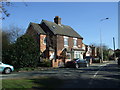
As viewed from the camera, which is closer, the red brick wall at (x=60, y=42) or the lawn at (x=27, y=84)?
the lawn at (x=27, y=84)

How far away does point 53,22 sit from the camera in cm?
4194

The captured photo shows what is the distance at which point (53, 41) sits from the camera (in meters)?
36.1

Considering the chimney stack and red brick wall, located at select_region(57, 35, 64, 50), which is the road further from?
the chimney stack

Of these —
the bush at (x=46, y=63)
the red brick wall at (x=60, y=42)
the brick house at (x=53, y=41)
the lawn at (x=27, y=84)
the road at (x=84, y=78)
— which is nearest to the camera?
the lawn at (x=27, y=84)

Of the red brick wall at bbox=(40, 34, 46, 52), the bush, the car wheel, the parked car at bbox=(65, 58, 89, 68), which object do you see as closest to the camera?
the car wheel

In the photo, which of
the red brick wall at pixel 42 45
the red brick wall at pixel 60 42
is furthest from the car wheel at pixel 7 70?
the red brick wall at pixel 60 42

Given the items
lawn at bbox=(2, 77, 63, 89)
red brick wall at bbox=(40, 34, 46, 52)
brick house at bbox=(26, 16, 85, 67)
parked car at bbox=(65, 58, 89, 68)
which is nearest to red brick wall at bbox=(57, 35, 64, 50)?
brick house at bbox=(26, 16, 85, 67)

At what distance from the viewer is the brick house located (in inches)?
1393

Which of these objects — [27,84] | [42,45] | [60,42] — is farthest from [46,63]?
[27,84]

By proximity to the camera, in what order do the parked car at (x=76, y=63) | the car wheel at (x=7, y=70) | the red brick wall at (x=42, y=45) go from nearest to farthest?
1. the car wheel at (x=7, y=70)
2. the parked car at (x=76, y=63)
3. the red brick wall at (x=42, y=45)

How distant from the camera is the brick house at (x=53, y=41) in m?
35.4

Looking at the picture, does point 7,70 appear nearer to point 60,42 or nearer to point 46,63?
point 46,63

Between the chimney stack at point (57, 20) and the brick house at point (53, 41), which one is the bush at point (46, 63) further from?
the chimney stack at point (57, 20)

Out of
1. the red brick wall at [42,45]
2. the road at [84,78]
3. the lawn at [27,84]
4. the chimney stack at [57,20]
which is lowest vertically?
the road at [84,78]
